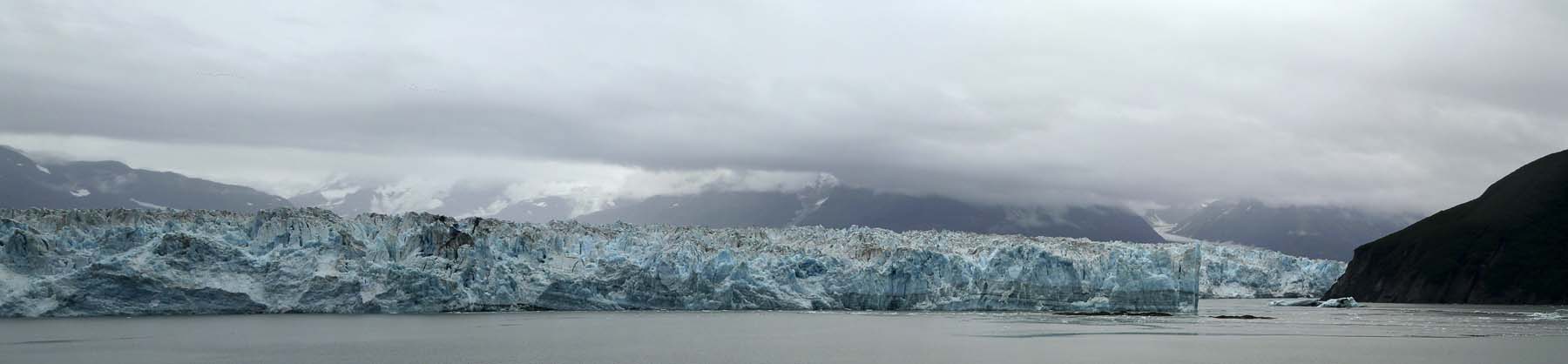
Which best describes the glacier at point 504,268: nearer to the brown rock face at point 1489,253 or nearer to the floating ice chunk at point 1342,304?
the floating ice chunk at point 1342,304

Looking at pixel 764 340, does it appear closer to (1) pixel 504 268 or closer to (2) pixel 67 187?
(1) pixel 504 268

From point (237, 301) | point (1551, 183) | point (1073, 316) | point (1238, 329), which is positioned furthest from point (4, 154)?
point (1551, 183)

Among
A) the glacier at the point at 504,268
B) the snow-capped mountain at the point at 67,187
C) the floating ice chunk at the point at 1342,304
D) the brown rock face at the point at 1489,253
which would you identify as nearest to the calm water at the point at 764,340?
the glacier at the point at 504,268

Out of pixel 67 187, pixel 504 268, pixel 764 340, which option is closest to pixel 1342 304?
pixel 764 340

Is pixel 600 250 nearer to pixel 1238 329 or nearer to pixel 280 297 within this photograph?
pixel 280 297

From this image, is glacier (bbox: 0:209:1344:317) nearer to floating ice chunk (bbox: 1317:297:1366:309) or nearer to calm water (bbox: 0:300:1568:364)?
calm water (bbox: 0:300:1568:364)
